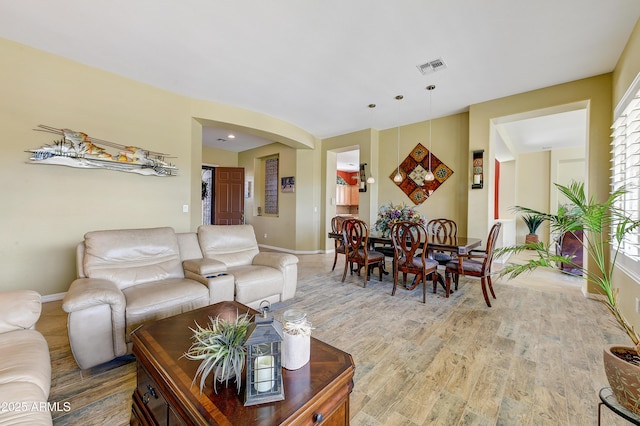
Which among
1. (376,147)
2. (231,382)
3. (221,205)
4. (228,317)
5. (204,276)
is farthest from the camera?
(221,205)

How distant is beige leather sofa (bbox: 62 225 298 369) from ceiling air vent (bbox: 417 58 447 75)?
2.93 m

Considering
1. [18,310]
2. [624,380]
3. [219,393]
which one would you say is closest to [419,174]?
[624,380]

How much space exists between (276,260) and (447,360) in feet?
6.29

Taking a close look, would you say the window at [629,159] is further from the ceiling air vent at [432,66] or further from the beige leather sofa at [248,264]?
the beige leather sofa at [248,264]

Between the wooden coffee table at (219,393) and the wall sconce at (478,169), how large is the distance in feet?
13.9

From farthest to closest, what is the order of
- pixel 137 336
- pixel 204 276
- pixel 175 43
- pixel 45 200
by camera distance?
pixel 45 200, pixel 175 43, pixel 204 276, pixel 137 336

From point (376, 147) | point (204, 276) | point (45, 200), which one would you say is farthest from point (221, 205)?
point (204, 276)

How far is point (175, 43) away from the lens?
9.31 feet

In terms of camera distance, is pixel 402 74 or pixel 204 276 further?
pixel 402 74

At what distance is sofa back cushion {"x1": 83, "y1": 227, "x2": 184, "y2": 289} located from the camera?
2.23 m

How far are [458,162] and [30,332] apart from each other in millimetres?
5671

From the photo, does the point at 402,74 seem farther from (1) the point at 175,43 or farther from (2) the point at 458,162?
(1) the point at 175,43

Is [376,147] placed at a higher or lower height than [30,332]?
higher

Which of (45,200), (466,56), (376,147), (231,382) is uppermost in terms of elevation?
(466,56)
